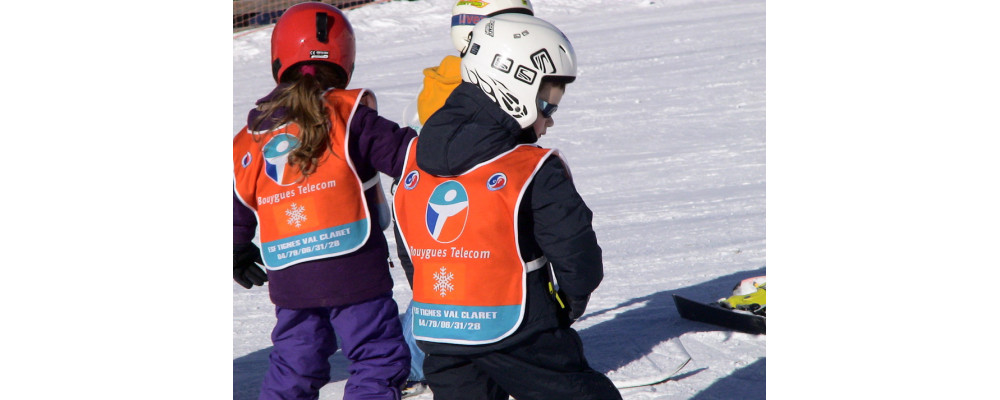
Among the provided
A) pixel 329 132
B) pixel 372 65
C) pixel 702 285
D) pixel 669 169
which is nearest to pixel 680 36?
pixel 372 65

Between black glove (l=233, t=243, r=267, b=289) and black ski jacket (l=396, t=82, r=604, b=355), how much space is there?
47.4 inches

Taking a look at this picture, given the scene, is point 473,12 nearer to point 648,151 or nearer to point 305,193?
point 305,193

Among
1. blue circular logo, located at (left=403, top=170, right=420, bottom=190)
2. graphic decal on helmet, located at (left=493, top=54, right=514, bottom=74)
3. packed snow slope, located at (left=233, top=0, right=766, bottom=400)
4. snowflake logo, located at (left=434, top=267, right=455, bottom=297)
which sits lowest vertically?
packed snow slope, located at (left=233, top=0, right=766, bottom=400)

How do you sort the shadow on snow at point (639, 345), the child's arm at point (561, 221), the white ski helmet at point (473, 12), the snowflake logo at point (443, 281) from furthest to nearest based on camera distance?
1. the white ski helmet at point (473, 12)
2. the shadow on snow at point (639, 345)
3. the snowflake logo at point (443, 281)
4. the child's arm at point (561, 221)

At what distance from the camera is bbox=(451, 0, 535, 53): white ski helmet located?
4.54m

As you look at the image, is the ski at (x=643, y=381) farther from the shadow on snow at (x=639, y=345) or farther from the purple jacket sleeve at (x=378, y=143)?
the purple jacket sleeve at (x=378, y=143)

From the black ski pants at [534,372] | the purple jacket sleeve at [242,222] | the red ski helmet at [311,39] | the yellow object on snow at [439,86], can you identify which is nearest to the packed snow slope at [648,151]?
the purple jacket sleeve at [242,222]

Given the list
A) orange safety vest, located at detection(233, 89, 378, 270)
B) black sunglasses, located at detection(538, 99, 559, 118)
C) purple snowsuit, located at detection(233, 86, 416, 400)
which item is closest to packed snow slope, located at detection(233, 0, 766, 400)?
purple snowsuit, located at detection(233, 86, 416, 400)

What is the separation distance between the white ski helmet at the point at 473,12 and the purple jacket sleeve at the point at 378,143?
1.00 meters

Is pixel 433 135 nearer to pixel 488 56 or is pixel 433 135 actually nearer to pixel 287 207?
pixel 488 56

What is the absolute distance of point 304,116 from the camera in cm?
357

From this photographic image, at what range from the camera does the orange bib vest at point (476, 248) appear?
2873 mm

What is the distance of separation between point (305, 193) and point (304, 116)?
265 mm

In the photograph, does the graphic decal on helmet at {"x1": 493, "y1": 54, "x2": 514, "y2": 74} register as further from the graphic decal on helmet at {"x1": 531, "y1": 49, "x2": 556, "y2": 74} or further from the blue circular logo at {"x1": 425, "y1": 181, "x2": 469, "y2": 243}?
the blue circular logo at {"x1": 425, "y1": 181, "x2": 469, "y2": 243}
